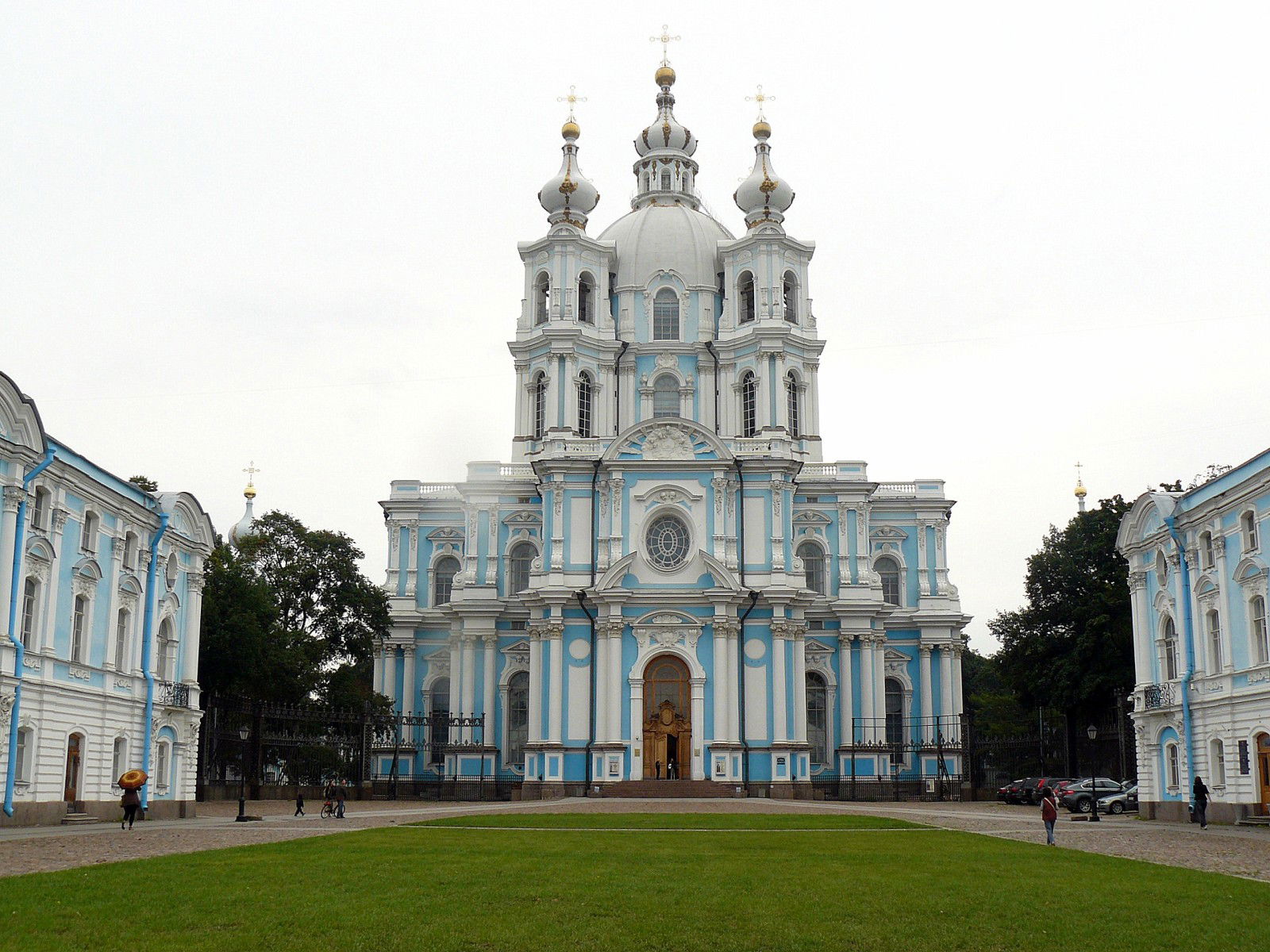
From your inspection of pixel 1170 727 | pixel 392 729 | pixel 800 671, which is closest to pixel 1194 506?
pixel 1170 727

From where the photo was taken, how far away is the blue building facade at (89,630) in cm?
2731

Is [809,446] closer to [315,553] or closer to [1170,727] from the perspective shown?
[315,553]

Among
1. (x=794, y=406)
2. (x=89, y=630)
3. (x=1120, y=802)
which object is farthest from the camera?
(x=794, y=406)

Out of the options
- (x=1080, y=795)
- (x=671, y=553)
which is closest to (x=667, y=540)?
(x=671, y=553)

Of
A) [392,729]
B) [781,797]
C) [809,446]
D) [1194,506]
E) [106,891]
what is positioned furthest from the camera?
[809,446]

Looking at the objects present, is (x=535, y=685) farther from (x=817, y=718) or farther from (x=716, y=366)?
(x=716, y=366)

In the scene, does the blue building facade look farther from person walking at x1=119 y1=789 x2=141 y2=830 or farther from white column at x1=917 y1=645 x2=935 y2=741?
white column at x1=917 y1=645 x2=935 y2=741

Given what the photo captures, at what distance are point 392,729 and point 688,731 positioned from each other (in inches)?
462

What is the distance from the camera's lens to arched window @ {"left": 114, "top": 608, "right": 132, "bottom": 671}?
3309cm

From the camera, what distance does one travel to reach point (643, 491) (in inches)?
1930

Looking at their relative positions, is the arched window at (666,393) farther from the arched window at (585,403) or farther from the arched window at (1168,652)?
the arched window at (1168,652)

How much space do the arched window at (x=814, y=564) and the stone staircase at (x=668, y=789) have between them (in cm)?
1153

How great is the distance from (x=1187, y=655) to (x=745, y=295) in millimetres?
28073

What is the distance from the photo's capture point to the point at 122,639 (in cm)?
3359
